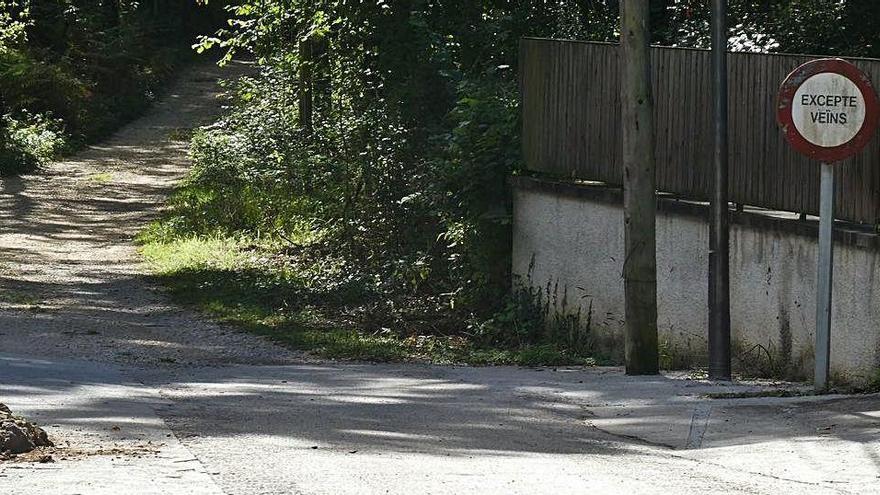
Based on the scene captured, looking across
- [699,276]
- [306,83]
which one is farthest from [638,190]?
[306,83]

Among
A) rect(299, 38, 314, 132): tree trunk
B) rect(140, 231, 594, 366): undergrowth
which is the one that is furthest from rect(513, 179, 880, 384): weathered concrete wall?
rect(299, 38, 314, 132): tree trunk

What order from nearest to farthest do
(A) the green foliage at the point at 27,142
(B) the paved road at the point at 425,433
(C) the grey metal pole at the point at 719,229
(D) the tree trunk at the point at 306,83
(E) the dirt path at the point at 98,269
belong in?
(B) the paved road at the point at 425,433, (C) the grey metal pole at the point at 719,229, (E) the dirt path at the point at 98,269, (D) the tree trunk at the point at 306,83, (A) the green foliage at the point at 27,142

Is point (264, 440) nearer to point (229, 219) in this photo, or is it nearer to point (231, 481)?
point (231, 481)

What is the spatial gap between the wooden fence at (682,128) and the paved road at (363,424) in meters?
1.74

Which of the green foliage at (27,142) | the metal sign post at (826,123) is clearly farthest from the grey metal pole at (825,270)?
the green foliage at (27,142)

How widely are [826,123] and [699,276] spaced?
2832 mm

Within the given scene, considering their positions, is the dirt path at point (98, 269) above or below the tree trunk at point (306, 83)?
below

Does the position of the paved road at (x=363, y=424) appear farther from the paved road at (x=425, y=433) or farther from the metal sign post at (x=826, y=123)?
the metal sign post at (x=826, y=123)

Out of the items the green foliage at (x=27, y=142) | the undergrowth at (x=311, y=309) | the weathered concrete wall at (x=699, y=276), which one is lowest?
the undergrowth at (x=311, y=309)

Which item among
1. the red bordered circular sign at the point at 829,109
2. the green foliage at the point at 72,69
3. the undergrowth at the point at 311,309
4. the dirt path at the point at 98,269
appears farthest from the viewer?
the green foliage at the point at 72,69

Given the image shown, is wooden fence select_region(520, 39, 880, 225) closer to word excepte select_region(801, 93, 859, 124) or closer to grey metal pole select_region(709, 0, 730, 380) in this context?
grey metal pole select_region(709, 0, 730, 380)

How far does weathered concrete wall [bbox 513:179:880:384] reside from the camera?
420 inches

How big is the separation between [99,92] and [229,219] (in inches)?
780

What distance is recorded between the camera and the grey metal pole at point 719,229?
441 inches
